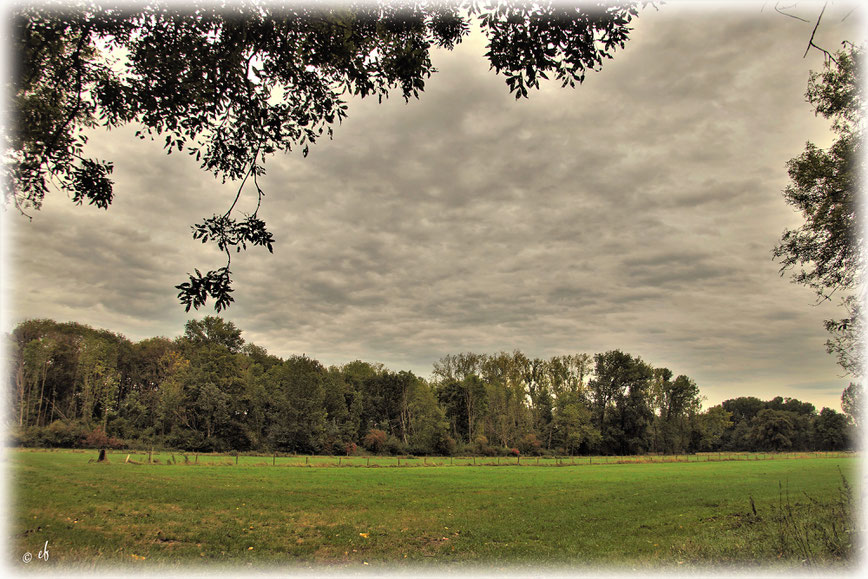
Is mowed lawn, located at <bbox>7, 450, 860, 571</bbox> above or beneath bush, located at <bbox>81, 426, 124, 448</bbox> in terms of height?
above

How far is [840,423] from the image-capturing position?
374ft

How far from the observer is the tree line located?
6988 centimetres

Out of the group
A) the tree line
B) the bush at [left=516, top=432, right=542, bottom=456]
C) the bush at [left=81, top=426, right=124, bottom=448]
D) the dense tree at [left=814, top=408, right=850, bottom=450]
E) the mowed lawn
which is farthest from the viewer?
the dense tree at [left=814, top=408, right=850, bottom=450]

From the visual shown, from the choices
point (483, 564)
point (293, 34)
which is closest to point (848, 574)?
point (483, 564)

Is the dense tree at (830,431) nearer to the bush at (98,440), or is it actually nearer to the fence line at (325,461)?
the fence line at (325,461)

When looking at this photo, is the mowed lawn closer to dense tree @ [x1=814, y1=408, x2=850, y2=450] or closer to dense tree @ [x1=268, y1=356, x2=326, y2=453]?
dense tree @ [x1=268, y1=356, x2=326, y2=453]

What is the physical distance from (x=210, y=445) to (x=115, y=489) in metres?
53.3

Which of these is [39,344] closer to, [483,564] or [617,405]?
[483,564]

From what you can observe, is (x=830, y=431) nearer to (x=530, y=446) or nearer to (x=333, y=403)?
(x=530, y=446)

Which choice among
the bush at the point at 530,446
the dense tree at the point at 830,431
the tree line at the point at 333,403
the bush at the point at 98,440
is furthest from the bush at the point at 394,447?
the dense tree at the point at 830,431

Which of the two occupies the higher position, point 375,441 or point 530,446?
point 375,441

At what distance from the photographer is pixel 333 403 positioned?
8262 cm

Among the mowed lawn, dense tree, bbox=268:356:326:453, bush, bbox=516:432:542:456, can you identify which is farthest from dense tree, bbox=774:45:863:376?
bush, bbox=516:432:542:456

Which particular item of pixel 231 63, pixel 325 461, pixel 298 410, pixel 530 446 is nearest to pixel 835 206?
pixel 231 63
